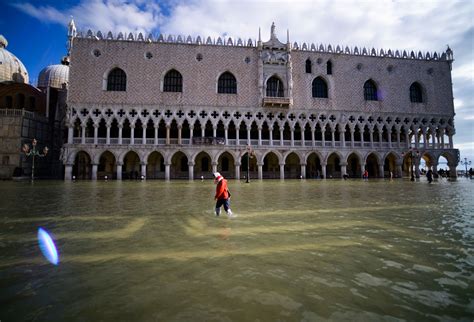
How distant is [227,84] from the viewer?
32344mm

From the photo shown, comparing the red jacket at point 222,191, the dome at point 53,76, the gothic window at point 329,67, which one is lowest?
the red jacket at point 222,191

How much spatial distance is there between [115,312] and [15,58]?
60.7 metres

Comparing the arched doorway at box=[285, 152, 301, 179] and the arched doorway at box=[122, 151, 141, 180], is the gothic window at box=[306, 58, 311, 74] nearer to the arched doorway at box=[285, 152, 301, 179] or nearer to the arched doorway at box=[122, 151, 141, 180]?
the arched doorway at box=[285, 152, 301, 179]

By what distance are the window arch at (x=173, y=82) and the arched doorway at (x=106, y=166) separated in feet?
35.9

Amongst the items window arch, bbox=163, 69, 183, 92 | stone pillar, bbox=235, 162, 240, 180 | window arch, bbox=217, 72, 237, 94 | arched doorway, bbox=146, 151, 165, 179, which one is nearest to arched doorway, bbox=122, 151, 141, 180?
arched doorway, bbox=146, 151, 165, 179

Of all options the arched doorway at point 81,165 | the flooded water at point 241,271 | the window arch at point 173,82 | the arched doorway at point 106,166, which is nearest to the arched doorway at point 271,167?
the window arch at point 173,82

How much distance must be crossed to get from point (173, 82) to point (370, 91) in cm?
2667

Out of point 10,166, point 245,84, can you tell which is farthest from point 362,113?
point 10,166

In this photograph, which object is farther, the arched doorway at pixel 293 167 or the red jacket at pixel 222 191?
the arched doorway at pixel 293 167

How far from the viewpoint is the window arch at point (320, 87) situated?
112 ft

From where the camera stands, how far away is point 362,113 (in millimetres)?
33875

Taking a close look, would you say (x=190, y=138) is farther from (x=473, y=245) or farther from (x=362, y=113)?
(x=473, y=245)

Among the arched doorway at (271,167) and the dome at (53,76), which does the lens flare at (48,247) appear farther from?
the dome at (53,76)

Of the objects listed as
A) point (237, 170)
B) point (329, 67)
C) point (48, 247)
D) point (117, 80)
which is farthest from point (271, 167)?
point (48, 247)
